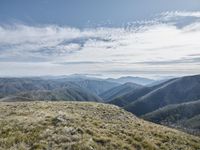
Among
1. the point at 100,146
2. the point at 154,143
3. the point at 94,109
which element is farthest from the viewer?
the point at 94,109

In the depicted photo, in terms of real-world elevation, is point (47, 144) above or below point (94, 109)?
above

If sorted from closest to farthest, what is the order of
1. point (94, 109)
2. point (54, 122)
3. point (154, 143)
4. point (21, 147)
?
point (21, 147)
point (154, 143)
point (54, 122)
point (94, 109)

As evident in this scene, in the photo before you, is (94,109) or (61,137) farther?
(94,109)

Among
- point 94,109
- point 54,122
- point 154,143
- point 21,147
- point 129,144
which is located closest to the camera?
point 21,147

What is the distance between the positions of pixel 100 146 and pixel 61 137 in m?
3.31

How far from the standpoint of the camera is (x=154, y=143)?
26.7 m

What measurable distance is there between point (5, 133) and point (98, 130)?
323 inches

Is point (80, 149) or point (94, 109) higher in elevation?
point (80, 149)

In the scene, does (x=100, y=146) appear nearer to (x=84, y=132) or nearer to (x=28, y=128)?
(x=84, y=132)

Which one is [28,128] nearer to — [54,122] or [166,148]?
[54,122]

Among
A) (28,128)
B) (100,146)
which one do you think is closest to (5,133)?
(28,128)

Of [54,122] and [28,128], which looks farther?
[54,122]

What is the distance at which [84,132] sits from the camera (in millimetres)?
26547

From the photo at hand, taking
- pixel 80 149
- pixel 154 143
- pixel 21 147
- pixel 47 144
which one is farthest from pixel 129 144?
pixel 21 147
